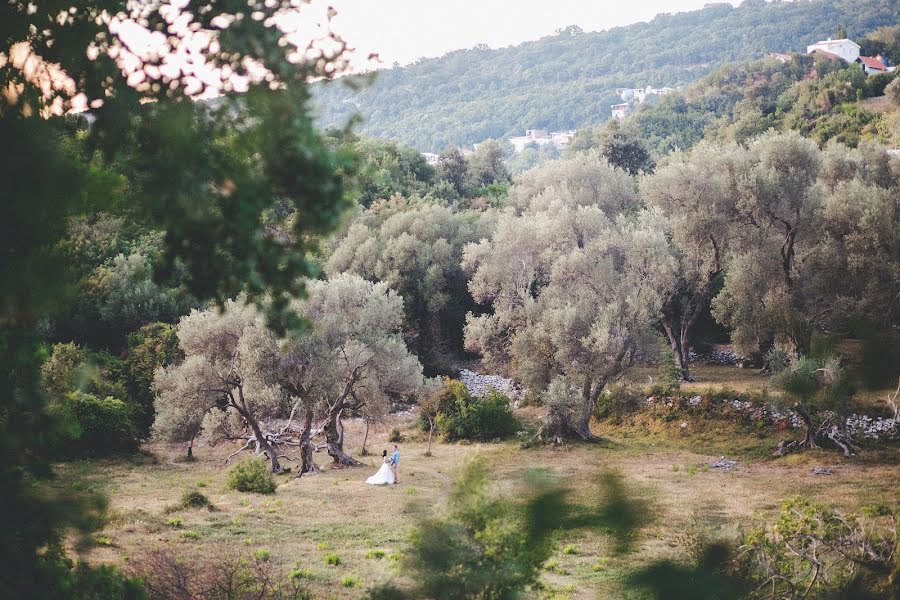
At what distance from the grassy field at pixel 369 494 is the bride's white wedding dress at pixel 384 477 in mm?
347

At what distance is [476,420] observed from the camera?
86.7 ft

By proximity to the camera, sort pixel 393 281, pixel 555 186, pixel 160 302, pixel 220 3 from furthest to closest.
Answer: pixel 555 186 < pixel 393 281 < pixel 160 302 < pixel 220 3

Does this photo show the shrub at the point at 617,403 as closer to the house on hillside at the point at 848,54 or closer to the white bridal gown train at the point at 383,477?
the white bridal gown train at the point at 383,477

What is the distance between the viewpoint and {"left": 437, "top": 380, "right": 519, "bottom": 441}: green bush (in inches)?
1040

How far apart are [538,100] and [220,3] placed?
136m

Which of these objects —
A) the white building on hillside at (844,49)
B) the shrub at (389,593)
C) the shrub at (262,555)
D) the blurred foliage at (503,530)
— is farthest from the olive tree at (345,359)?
the white building on hillside at (844,49)

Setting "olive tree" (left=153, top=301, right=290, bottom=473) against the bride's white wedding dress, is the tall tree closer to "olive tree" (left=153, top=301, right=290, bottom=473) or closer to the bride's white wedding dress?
"olive tree" (left=153, top=301, right=290, bottom=473)

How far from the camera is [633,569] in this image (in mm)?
1048

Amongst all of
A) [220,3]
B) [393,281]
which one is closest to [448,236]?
[393,281]

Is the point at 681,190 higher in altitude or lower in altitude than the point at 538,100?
lower

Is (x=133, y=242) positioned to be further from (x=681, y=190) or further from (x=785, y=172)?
(x=785, y=172)

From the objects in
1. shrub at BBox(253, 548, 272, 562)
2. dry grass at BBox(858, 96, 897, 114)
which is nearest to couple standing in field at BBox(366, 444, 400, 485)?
shrub at BBox(253, 548, 272, 562)

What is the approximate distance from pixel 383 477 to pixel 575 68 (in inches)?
5596

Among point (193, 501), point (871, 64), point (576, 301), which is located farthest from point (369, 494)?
point (871, 64)
